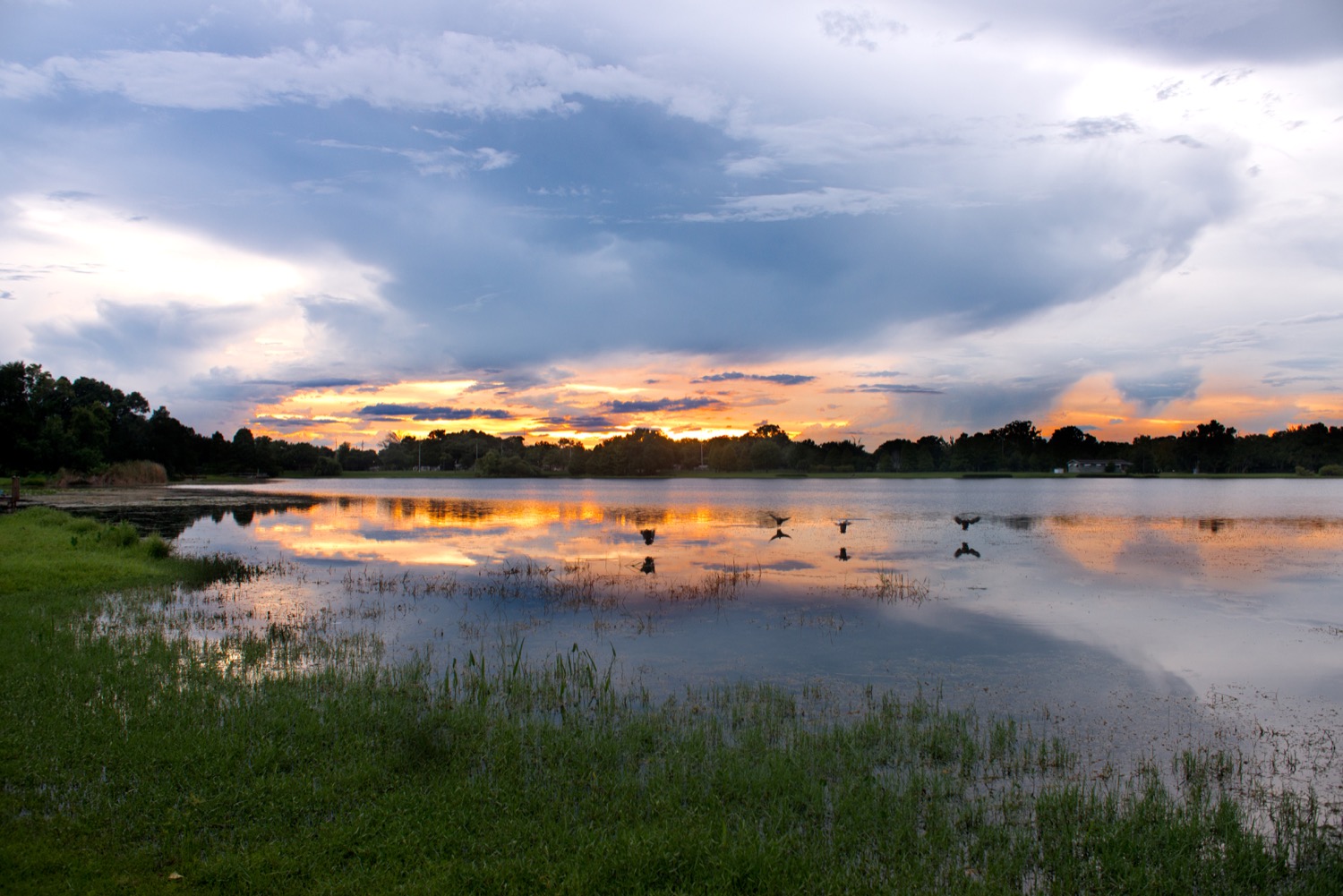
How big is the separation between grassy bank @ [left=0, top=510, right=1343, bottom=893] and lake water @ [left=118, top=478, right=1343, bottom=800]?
98.0 inches

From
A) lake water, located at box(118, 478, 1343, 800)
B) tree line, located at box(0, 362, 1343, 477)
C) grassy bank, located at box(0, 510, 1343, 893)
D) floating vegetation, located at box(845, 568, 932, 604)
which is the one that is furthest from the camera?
tree line, located at box(0, 362, 1343, 477)

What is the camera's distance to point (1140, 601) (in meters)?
21.6

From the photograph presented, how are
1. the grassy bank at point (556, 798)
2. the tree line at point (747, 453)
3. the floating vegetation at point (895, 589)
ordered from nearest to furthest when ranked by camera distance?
the grassy bank at point (556, 798) < the floating vegetation at point (895, 589) < the tree line at point (747, 453)

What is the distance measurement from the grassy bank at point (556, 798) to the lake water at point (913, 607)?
249cm

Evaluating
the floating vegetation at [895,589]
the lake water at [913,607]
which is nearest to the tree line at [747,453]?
the lake water at [913,607]

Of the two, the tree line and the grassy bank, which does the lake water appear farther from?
the tree line

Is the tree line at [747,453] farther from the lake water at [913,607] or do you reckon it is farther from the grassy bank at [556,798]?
the grassy bank at [556,798]

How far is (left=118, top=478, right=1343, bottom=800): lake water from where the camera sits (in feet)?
42.9

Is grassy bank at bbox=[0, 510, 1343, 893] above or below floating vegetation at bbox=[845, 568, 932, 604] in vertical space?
above

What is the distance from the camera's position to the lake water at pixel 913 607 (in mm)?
13078

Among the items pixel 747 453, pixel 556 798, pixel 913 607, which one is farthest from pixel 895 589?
pixel 747 453

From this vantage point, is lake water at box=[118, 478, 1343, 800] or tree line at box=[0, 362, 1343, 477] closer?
lake water at box=[118, 478, 1343, 800]

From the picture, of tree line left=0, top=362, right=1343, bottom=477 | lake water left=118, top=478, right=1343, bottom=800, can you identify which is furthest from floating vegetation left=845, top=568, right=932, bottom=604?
tree line left=0, top=362, right=1343, bottom=477

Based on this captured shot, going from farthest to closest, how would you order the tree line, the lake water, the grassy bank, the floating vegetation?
the tree line → the floating vegetation → the lake water → the grassy bank
